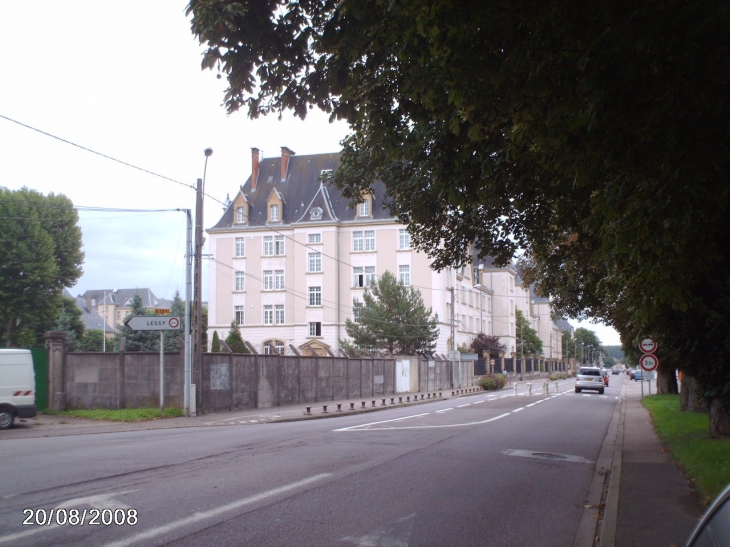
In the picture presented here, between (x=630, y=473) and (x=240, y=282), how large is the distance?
53803mm

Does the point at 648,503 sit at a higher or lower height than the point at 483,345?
lower

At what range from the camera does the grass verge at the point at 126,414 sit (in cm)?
2184

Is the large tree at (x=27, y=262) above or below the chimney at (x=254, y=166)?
below

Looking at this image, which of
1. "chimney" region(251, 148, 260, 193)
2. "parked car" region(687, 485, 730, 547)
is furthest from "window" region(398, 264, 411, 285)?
"parked car" region(687, 485, 730, 547)

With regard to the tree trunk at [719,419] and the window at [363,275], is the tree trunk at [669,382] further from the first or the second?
the window at [363,275]

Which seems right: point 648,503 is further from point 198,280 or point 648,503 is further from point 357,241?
point 357,241

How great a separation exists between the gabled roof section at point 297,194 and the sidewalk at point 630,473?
124 ft

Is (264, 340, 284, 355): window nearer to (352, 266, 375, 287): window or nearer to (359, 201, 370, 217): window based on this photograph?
(352, 266, 375, 287): window

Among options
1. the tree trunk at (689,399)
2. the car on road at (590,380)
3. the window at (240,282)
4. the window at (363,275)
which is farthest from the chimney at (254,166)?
the tree trunk at (689,399)

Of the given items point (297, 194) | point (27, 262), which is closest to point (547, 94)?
point (27, 262)

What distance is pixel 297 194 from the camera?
6400 cm

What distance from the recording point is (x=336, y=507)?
7.99m

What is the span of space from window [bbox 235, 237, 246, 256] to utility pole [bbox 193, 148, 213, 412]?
3930 cm

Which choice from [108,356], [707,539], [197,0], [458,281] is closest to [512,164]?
[197,0]
